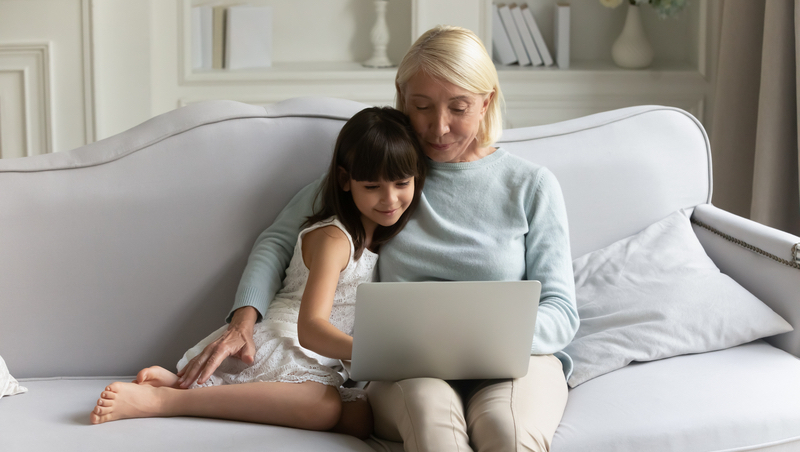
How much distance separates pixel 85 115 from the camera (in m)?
2.60

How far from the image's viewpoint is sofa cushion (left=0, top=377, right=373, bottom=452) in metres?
1.06

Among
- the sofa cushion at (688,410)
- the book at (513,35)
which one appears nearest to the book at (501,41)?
the book at (513,35)

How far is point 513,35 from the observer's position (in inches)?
112

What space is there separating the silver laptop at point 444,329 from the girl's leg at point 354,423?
0.12 metres

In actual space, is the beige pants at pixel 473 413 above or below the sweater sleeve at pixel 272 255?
below

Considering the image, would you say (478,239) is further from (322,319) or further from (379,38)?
(379,38)

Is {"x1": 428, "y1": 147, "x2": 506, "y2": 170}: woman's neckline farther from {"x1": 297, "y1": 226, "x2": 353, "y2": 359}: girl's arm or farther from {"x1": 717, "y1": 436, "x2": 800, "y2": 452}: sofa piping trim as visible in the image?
{"x1": 717, "y1": 436, "x2": 800, "y2": 452}: sofa piping trim

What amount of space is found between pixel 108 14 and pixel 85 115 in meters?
0.38

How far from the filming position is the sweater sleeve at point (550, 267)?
4.21 ft

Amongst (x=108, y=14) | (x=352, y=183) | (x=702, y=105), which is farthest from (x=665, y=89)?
(x=108, y=14)

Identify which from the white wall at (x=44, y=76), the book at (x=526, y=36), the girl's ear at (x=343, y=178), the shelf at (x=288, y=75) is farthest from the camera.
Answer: the book at (x=526, y=36)

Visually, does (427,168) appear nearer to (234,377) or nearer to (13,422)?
(234,377)

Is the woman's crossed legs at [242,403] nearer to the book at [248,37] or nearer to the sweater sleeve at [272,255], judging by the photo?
the sweater sleeve at [272,255]

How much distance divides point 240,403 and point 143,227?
1.51 ft
